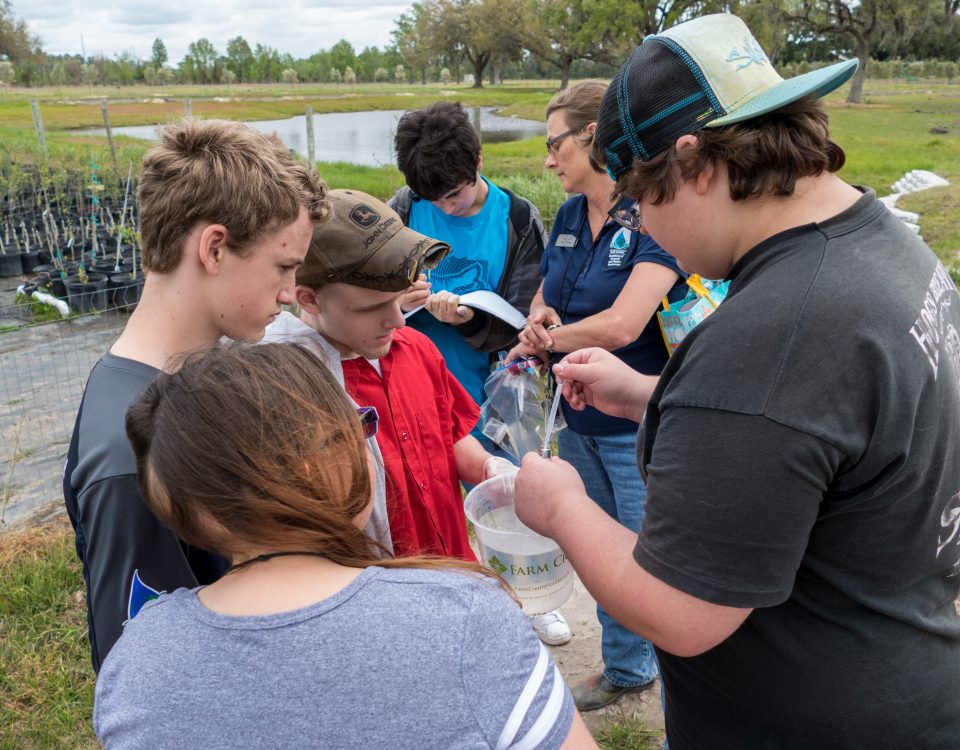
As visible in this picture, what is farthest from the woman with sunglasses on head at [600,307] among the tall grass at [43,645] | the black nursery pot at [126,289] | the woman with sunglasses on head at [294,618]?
the black nursery pot at [126,289]

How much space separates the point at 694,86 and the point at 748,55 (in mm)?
127

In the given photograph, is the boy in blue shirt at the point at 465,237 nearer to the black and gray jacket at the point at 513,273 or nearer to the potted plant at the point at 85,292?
the black and gray jacket at the point at 513,273

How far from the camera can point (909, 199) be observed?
12492 mm

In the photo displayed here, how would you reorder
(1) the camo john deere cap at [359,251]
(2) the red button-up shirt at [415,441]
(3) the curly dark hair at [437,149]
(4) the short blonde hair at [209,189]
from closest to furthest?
(4) the short blonde hair at [209,189] < (1) the camo john deere cap at [359,251] < (2) the red button-up shirt at [415,441] < (3) the curly dark hair at [437,149]

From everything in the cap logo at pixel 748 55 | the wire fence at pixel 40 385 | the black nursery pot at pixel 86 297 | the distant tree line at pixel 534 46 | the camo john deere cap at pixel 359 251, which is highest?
the distant tree line at pixel 534 46

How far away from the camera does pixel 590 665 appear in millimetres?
3256

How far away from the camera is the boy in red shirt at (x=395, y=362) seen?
1.95 meters

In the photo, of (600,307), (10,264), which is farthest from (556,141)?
(10,264)

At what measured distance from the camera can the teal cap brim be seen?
1189 mm

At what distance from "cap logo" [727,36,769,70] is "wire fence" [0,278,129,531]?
157 inches

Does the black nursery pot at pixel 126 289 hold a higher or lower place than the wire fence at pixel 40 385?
higher

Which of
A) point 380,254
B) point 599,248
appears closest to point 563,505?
point 380,254

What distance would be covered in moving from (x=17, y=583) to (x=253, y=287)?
Result: 104 inches

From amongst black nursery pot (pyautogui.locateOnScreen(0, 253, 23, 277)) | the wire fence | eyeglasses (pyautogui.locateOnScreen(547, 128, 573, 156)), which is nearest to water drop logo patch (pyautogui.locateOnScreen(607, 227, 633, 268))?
eyeglasses (pyautogui.locateOnScreen(547, 128, 573, 156))
